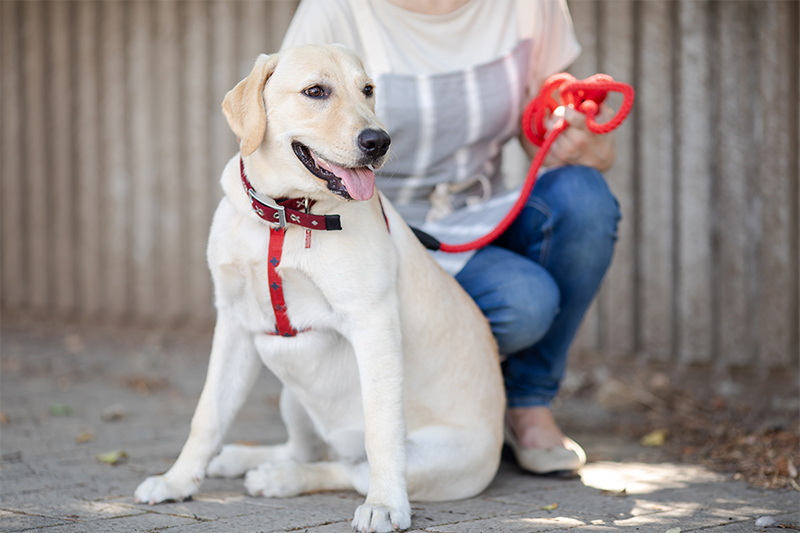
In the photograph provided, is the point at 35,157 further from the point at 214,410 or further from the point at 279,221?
the point at 279,221

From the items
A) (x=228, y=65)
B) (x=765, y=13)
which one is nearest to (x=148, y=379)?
(x=228, y=65)

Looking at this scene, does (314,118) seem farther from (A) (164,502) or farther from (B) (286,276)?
(A) (164,502)

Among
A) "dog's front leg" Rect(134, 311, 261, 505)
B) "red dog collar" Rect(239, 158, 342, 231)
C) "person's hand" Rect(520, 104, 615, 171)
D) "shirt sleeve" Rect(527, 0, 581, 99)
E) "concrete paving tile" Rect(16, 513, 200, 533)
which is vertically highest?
"shirt sleeve" Rect(527, 0, 581, 99)

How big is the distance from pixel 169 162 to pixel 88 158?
746 mm

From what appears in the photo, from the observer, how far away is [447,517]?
2184 millimetres

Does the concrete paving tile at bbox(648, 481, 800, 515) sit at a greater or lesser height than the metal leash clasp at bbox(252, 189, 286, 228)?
lesser

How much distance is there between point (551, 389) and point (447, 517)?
953mm

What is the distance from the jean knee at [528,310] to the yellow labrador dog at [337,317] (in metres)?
0.21

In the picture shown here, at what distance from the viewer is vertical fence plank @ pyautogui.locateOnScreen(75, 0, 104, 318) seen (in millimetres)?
6004

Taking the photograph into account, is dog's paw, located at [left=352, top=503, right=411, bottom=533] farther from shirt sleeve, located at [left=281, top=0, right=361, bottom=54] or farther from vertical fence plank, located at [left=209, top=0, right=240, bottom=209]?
vertical fence plank, located at [left=209, top=0, right=240, bottom=209]

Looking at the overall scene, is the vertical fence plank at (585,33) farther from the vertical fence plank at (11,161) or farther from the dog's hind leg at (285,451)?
the vertical fence plank at (11,161)

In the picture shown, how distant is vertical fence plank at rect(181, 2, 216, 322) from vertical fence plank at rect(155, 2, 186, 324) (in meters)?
0.07

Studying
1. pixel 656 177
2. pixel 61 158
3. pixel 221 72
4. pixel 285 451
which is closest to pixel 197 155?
pixel 221 72

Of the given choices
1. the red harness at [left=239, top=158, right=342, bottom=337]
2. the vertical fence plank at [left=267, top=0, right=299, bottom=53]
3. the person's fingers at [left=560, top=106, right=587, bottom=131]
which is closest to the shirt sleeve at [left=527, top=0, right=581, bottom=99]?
the person's fingers at [left=560, top=106, right=587, bottom=131]
